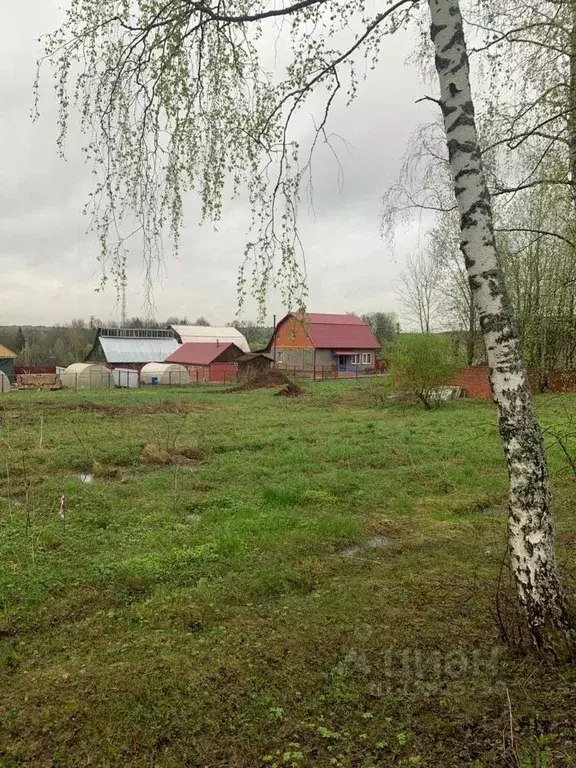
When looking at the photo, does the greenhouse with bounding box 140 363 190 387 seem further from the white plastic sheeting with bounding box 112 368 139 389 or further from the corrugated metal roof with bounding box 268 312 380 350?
the corrugated metal roof with bounding box 268 312 380 350

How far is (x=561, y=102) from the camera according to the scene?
4.60 m

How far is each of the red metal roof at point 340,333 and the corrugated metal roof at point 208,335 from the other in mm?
15761

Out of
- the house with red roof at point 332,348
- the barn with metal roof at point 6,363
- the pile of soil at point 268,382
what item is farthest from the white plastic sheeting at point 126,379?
the house with red roof at point 332,348

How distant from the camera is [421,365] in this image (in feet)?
61.8

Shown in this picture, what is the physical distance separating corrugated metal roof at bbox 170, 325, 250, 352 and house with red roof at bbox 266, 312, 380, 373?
15506 mm

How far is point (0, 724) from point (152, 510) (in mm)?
4105

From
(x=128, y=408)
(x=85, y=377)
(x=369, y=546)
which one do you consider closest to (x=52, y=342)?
(x=85, y=377)

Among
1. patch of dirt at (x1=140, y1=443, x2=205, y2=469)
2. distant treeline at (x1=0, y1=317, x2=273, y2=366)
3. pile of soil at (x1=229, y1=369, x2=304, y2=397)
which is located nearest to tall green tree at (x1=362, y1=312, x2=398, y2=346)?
distant treeline at (x1=0, y1=317, x2=273, y2=366)

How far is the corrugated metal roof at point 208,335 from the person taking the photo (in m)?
59.5

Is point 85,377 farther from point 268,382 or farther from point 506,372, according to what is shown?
point 506,372

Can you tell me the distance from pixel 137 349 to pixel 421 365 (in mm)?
35171

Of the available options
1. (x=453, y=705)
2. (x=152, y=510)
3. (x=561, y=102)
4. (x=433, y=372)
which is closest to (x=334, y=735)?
(x=453, y=705)

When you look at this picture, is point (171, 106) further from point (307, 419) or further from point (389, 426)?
point (307, 419)

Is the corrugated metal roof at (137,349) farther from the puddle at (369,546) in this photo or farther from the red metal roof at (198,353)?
the puddle at (369,546)
